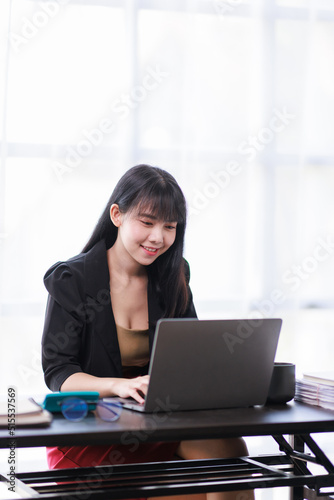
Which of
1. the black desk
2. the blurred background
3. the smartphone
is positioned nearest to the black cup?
the black desk

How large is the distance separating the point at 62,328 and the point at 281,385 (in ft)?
2.02

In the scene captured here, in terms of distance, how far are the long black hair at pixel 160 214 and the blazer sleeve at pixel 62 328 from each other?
0.21m

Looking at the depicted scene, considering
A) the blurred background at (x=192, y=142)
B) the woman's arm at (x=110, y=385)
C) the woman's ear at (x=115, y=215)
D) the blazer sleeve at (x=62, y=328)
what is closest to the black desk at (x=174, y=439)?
the woman's arm at (x=110, y=385)

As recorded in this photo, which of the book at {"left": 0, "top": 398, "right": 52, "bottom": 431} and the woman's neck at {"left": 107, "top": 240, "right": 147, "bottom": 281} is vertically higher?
the woman's neck at {"left": 107, "top": 240, "right": 147, "bottom": 281}

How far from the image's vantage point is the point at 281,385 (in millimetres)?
1538

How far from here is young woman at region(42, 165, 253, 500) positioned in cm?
171

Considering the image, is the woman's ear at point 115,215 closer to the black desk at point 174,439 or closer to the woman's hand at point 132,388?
the woman's hand at point 132,388

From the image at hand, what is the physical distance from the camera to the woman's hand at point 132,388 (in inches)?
57.9

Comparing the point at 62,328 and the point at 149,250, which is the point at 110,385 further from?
the point at 149,250

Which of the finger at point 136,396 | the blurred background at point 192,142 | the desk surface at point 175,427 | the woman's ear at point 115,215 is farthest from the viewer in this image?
the blurred background at point 192,142

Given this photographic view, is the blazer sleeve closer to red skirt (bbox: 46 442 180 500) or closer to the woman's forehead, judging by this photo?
red skirt (bbox: 46 442 180 500)

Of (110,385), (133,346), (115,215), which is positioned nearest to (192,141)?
(115,215)

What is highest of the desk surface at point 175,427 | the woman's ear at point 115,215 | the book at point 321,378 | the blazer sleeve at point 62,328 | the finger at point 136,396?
the woman's ear at point 115,215

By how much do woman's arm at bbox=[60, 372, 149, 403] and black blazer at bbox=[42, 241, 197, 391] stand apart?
9cm
